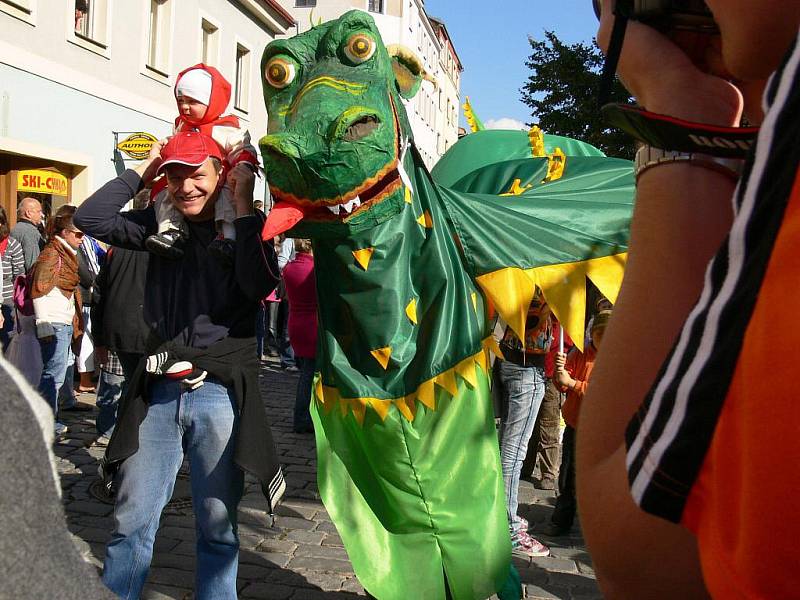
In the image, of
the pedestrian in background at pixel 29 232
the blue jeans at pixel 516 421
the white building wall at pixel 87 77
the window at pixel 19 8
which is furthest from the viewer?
the white building wall at pixel 87 77

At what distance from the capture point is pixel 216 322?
2893mm

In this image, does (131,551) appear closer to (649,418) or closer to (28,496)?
(28,496)

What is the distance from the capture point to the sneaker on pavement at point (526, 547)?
14.2ft

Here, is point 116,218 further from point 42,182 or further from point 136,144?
point 136,144

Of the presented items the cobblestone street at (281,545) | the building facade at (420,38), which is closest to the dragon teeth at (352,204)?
the cobblestone street at (281,545)

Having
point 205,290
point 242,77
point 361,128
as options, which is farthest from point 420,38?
point 361,128

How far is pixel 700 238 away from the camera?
0.72m

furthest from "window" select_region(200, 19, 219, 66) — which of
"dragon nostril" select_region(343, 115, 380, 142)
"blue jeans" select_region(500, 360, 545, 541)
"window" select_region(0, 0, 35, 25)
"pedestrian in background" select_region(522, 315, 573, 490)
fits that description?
"dragon nostril" select_region(343, 115, 380, 142)

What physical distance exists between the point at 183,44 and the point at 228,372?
1341 cm

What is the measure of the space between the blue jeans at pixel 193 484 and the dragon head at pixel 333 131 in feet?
2.86

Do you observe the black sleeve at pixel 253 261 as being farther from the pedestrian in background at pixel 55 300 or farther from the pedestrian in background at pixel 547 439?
the pedestrian in background at pixel 55 300

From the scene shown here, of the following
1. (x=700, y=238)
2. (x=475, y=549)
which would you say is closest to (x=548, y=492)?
(x=475, y=549)

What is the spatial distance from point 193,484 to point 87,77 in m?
11.1

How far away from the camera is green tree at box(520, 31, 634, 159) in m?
14.6
